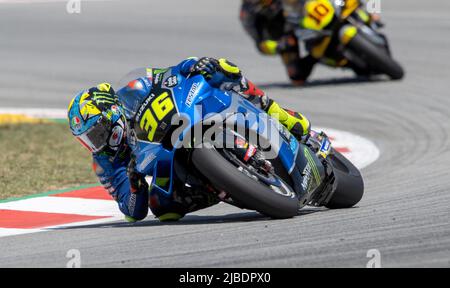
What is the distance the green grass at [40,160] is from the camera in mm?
10180

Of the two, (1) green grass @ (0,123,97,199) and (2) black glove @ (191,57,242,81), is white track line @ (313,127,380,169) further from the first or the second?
(2) black glove @ (191,57,242,81)

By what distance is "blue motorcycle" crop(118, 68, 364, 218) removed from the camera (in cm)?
681

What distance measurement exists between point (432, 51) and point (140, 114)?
11.1m

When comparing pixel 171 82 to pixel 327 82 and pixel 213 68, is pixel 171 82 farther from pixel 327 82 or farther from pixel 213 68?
pixel 327 82

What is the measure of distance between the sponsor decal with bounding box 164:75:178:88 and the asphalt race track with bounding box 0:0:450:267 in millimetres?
964

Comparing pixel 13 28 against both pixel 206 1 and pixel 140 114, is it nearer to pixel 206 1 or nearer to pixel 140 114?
pixel 206 1

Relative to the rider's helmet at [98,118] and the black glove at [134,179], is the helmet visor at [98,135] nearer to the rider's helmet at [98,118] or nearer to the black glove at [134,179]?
the rider's helmet at [98,118]

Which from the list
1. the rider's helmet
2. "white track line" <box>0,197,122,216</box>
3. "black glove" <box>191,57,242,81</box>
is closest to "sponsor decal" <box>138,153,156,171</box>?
the rider's helmet

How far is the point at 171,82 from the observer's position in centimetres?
722

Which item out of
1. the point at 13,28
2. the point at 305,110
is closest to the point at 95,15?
the point at 13,28

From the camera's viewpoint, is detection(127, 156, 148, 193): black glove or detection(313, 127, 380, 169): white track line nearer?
detection(127, 156, 148, 193): black glove

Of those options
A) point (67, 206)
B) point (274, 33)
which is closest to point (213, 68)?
point (67, 206)

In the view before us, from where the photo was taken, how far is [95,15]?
2244cm

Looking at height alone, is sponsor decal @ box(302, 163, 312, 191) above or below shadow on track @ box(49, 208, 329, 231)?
above
